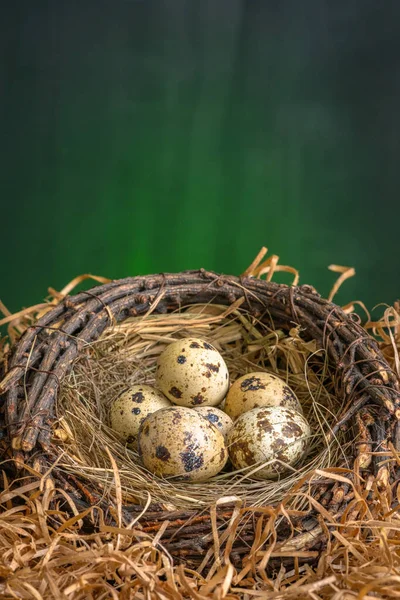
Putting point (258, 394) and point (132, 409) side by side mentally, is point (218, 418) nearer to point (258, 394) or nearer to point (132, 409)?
point (258, 394)

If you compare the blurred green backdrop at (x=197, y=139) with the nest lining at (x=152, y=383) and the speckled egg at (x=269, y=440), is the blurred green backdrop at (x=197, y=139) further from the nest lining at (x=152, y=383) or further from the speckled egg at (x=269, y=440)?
the speckled egg at (x=269, y=440)

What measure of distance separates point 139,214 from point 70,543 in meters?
A: 1.64

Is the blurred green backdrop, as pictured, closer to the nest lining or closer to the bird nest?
the bird nest

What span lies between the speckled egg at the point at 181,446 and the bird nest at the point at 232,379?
3 centimetres

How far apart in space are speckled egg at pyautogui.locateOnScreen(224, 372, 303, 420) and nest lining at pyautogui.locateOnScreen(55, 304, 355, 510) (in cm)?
7

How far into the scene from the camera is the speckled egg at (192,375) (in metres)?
1.69

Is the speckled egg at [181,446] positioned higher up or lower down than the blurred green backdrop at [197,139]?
lower down

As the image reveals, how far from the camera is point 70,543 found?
1.27 meters

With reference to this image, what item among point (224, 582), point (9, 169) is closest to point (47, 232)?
point (9, 169)

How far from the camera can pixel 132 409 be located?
1650mm

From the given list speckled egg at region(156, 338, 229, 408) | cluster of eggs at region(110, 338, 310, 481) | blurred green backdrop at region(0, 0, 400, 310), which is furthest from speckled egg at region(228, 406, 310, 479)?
blurred green backdrop at region(0, 0, 400, 310)

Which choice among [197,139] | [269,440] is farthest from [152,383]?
[197,139]

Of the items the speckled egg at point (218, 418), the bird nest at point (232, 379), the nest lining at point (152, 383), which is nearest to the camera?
the bird nest at point (232, 379)

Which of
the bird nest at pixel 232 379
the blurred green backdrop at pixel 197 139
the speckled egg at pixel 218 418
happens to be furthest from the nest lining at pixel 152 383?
the blurred green backdrop at pixel 197 139
